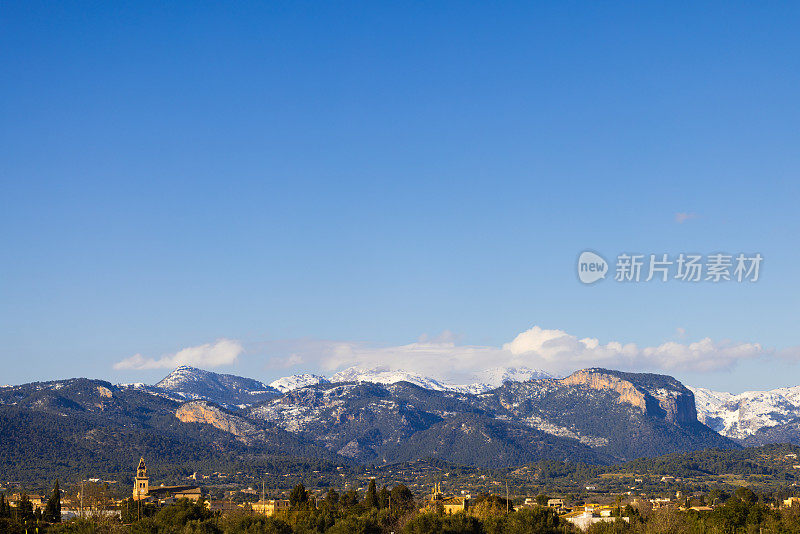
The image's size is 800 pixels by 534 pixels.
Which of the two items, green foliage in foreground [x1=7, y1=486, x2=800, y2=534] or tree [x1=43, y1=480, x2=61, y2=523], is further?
tree [x1=43, y1=480, x2=61, y2=523]

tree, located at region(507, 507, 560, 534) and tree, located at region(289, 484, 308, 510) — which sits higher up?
tree, located at region(289, 484, 308, 510)

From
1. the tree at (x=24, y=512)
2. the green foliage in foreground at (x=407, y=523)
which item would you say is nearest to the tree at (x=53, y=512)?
the tree at (x=24, y=512)

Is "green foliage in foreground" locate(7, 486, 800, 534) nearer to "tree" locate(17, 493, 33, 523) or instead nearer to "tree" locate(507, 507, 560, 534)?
"tree" locate(507, 507, 560, 534)

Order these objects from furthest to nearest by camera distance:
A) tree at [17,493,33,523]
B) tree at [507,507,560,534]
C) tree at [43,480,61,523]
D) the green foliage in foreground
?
tree at [43,480,61,523] < tree at [17,493,33,523] < tree at [507,507,560,534] < the green foliage in foreground

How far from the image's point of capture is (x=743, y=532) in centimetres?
14688

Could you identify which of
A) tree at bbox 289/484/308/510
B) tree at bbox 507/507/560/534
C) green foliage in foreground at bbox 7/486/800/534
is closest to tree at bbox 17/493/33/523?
green foliage in foreground at bbox 7/486/800/534

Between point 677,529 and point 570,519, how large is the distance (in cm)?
4279

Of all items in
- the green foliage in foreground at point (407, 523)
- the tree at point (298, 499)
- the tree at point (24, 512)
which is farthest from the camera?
the tree at point (298, 499)

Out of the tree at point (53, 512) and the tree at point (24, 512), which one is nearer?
the tree at point (24, 512)

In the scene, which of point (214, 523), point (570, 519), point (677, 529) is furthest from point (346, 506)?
point (677, 529)

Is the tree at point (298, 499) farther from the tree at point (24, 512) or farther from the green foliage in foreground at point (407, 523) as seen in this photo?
the tree at point (24, 512)

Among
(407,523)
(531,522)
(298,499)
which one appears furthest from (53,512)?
(531,522)

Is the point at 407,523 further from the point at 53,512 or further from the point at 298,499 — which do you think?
the point at 53,512

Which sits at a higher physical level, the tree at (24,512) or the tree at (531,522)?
the tree at (24,512)
